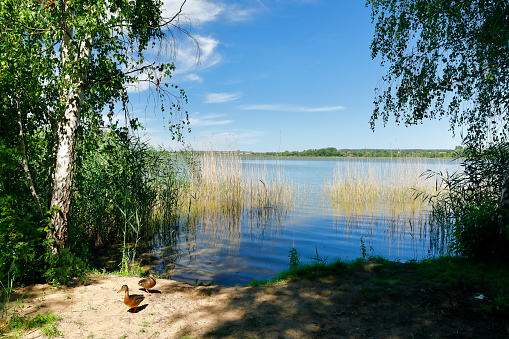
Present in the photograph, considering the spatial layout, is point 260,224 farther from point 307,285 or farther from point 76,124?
point 76,124

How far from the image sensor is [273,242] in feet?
29.3

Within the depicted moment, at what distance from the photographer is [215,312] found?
381 centimetres

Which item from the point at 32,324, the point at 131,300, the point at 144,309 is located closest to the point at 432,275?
the point at 144,309

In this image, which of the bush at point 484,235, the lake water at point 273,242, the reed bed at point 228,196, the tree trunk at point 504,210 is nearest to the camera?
the tree trunk at point 504,210

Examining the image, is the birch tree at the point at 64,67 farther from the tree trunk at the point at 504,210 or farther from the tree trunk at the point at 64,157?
the tree trunk at the point at 504,210

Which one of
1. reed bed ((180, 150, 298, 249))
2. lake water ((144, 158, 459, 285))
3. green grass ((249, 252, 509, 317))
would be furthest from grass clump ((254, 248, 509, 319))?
reed bed ((180, 150, 298, 249))

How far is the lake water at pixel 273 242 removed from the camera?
22.3 feet

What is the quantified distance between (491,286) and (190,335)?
388 cm

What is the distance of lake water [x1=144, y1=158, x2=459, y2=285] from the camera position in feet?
22.3

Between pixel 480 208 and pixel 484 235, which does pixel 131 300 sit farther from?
pixel 480 208

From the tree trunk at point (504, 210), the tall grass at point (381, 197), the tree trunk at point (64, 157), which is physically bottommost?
the tall grass at point (381, 197)

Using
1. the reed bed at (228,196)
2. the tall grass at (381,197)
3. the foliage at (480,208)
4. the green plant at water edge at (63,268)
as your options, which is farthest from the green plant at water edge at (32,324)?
the tall grass at (381,197)

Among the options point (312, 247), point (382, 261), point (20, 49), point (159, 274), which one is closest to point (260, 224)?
point (312, 247)

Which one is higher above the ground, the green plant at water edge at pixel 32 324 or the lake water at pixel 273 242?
the green plant at water edge at pixel 32 324
